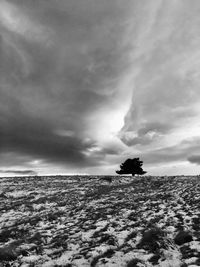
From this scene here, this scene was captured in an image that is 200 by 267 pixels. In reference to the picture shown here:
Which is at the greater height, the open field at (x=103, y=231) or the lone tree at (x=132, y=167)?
the lone tree at (x=132, y=167)

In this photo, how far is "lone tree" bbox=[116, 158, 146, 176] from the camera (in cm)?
4919

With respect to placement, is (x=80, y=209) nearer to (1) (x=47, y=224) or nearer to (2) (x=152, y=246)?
(1) (x=47, y=224)

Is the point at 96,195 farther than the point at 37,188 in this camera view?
No

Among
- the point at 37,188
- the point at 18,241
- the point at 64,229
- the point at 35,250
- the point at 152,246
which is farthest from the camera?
the point at 37,188

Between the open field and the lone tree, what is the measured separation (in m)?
29.8

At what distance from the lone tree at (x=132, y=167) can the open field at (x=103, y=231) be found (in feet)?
97.9

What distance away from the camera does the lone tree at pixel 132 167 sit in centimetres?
4919

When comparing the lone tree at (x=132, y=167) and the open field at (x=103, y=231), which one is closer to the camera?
the open field at (x=103, y=231)

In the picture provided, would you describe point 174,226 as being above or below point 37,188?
below

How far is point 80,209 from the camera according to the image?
1596 centimetres

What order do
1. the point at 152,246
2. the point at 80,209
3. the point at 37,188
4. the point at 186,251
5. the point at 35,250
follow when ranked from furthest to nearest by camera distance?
1. the point at 37,188
2. the point at 80,209
3. the point at 35,250
4. the point at 152,246
5. the point at 186,251

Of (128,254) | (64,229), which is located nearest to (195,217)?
(128,254)

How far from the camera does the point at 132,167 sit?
161ft

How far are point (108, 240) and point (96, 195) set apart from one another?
11217mm
